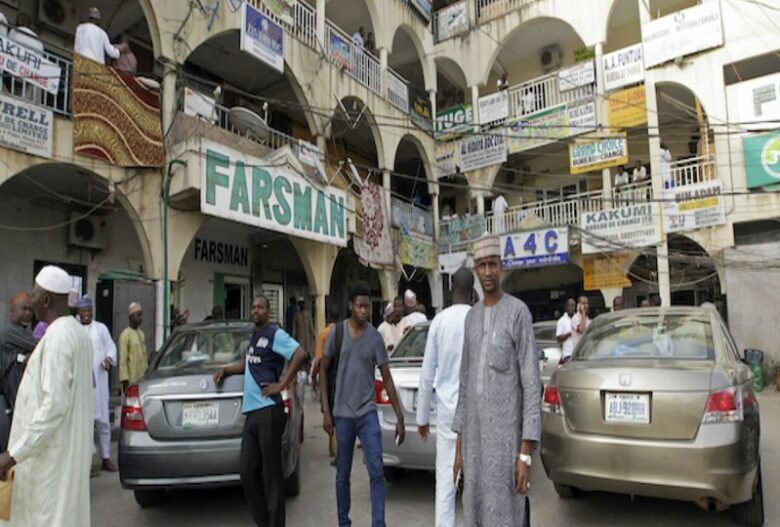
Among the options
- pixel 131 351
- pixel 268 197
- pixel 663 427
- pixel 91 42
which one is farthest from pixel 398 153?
pixel 663 427

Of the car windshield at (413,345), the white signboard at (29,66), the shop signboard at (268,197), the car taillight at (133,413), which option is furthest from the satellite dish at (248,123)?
the car taillight at (133,413)

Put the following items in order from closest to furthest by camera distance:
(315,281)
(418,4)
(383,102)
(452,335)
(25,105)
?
(452,335) < (25,105) < (315,281) < (383,102) < (418,4)

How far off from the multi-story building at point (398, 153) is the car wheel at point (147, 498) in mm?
4236

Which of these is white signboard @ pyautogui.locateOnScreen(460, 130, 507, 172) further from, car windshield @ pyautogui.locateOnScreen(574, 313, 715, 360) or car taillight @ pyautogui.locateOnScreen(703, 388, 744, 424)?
car taillight @ pyautogui.locateOnScreen(703, 388, 744, 424)

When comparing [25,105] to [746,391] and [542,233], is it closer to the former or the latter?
[746,391]

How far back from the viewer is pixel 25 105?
729 centimetres

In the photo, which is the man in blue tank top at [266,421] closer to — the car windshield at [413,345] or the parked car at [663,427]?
the parked car at [663,427]

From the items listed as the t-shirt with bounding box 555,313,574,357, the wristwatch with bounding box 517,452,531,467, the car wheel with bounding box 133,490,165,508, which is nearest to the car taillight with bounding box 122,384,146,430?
the car wheel with bounding box 133,490,165,508

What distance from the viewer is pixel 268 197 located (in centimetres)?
1009

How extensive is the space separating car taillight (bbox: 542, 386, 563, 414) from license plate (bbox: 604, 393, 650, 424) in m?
0.35

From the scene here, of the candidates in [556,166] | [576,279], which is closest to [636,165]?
[556,166]

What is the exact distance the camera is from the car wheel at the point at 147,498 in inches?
186

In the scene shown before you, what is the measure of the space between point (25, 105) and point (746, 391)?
28.9 ft

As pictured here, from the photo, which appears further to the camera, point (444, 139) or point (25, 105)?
point (444, 139)
